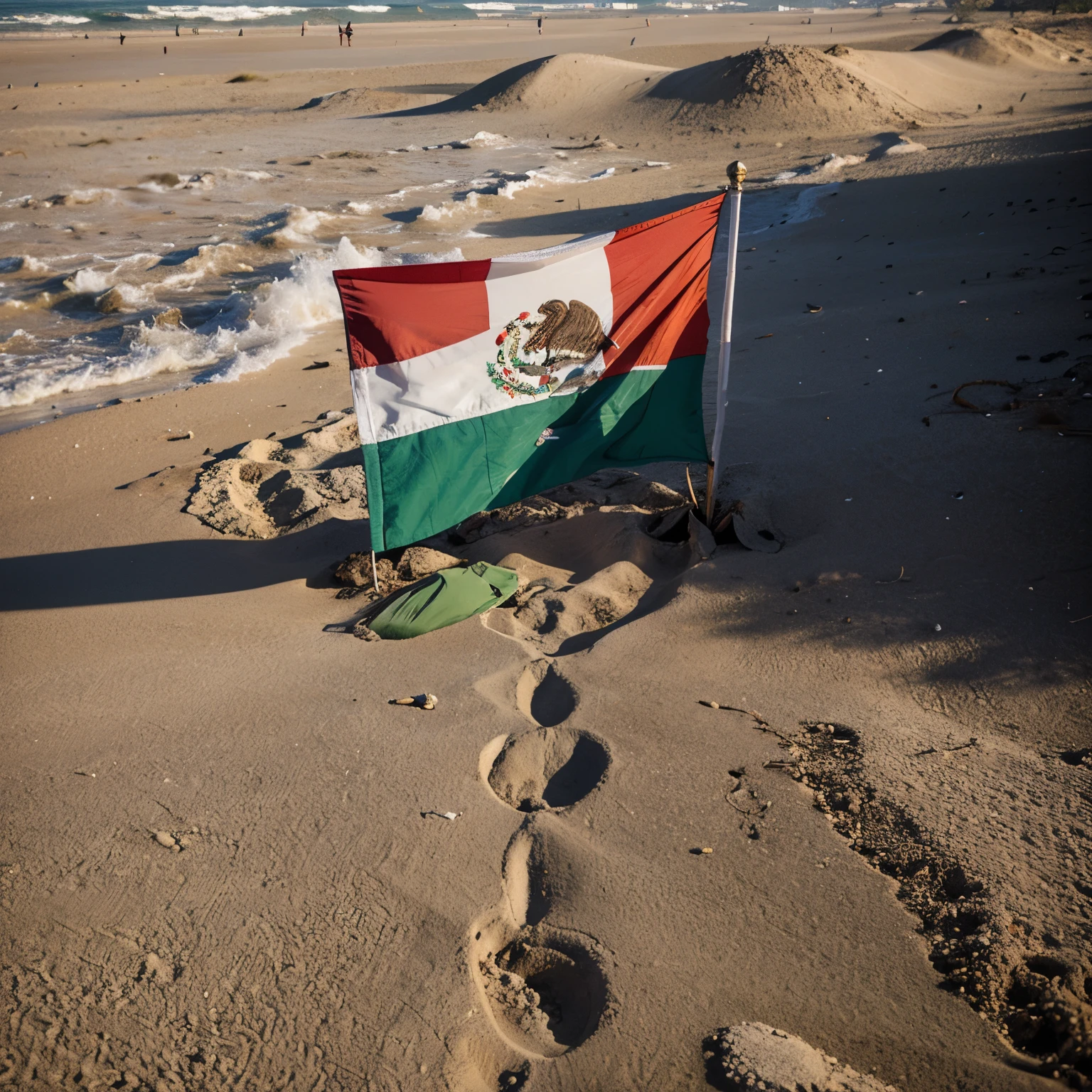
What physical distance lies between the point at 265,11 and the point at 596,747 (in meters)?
81.7

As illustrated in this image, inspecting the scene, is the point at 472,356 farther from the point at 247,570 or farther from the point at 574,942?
the point at 574,942

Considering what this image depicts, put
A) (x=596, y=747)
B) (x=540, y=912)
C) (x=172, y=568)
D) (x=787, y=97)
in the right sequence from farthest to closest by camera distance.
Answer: (x=787, y=97), (x=172, y=568), (x=596, y=747), (x=540, y=912)

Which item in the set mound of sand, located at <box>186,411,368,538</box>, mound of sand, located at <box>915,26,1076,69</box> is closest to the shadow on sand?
mound of sand, located at <box>186,411,368,538</box>

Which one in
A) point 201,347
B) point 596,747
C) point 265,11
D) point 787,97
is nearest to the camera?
point 596,747

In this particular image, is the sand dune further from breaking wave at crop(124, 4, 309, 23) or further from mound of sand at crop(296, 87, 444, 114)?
breaking wave at crop(124, 4, 309, 23)

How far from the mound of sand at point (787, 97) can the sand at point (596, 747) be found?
48.6ft

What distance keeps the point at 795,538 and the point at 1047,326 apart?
3.31 m

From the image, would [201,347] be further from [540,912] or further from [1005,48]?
[1005,48]

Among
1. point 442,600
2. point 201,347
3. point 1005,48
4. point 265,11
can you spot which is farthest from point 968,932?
point 265,11

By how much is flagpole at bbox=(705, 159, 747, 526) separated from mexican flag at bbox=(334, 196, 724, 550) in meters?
0.12

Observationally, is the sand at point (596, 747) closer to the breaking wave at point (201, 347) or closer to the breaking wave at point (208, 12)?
the breaking wave at point (201, 347)

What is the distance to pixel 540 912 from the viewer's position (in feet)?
9.87

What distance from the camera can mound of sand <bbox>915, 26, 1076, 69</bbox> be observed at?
90.9ft

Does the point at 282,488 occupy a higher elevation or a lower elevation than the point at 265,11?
lower
